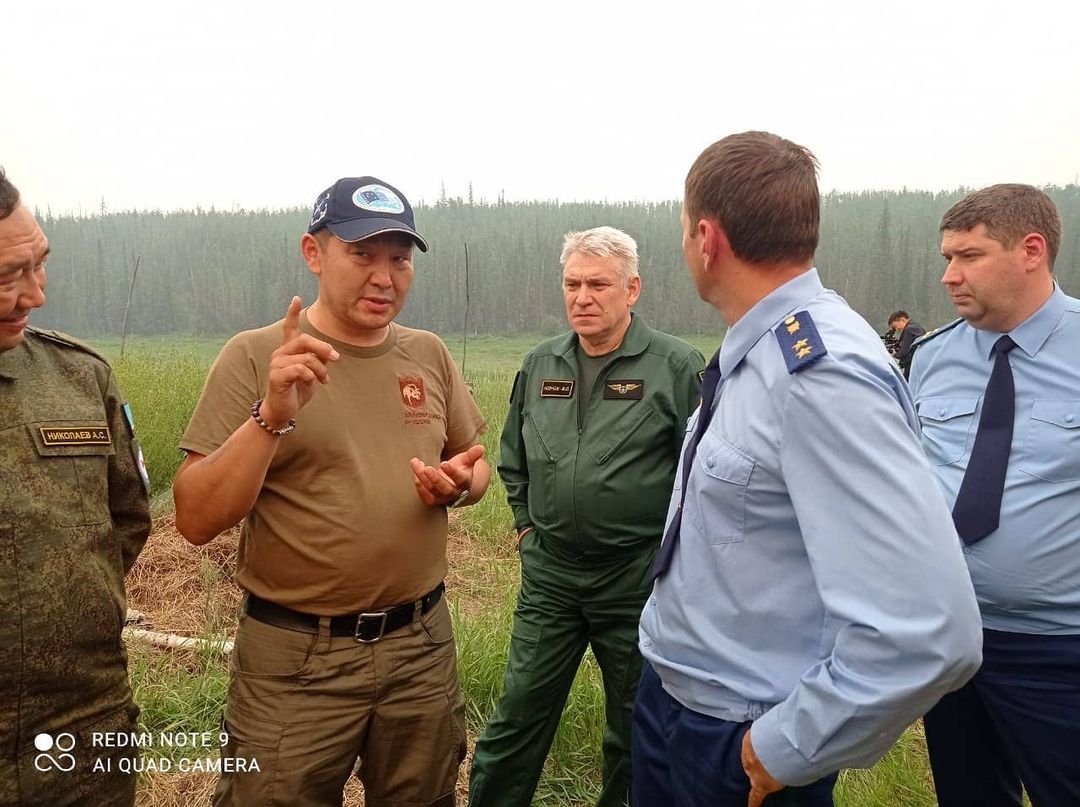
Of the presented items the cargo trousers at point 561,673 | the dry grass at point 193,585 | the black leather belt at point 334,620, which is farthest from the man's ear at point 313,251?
the dry grass at point 193,585

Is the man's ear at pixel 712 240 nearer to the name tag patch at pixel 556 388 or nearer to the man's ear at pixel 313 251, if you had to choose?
the man's ear at pixel 313 251

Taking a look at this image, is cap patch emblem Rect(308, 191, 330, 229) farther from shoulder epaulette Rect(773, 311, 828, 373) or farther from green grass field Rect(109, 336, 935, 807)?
green grass field Rect(109, 336, 935, 807)

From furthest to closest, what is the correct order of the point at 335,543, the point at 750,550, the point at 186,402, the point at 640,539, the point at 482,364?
the point at 482,364
the point at 186,402
the point at 640,539
the point at 335,543
the point at 750,550

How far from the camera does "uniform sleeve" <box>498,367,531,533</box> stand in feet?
10.2

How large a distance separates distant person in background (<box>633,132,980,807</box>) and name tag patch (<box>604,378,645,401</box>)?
3.97 ft

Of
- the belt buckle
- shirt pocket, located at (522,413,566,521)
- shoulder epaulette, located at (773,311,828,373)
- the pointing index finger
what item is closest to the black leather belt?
the belt buckle

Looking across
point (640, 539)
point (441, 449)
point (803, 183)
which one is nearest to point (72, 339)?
point (441, 449)

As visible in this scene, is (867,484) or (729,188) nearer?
(867,484)

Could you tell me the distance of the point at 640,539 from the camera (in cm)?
268

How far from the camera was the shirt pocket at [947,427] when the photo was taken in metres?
2.28

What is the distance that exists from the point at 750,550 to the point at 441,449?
3.54ft

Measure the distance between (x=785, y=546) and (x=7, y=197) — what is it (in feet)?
5.35

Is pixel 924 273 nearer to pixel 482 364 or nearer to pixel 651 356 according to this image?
pixel 482 364

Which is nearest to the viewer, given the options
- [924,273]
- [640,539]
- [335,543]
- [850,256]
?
[335,543]
